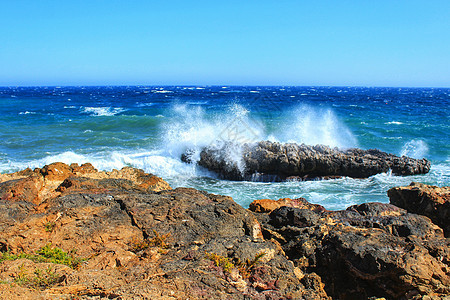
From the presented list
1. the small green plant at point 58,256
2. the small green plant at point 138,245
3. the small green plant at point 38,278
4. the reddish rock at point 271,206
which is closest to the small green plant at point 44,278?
the small green plant at point 38,278

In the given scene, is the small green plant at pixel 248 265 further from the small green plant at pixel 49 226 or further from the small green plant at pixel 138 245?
the small green plant at pixel 49 226

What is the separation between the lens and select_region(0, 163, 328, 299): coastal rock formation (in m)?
2.59

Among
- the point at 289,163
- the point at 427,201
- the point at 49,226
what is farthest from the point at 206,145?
the point at 49,226

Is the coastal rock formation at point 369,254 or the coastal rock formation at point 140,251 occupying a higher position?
the coastal rock formation at point 140,251

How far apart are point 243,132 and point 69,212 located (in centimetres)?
1160

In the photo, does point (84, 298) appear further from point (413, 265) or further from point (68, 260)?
point (413, 265)

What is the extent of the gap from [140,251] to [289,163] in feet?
26.2

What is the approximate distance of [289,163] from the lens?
10703 millimetres

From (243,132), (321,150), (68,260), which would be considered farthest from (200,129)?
(68,260)

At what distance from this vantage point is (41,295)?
240 cm

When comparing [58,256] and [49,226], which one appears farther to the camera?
[49,226]

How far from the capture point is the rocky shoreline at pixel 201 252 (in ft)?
8.71

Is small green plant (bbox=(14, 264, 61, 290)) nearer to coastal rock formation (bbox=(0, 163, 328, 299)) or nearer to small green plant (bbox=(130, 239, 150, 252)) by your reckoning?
coastal rock formation (bbox=(0, 163, 328, 299))

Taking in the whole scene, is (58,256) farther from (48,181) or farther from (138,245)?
(48,181)
